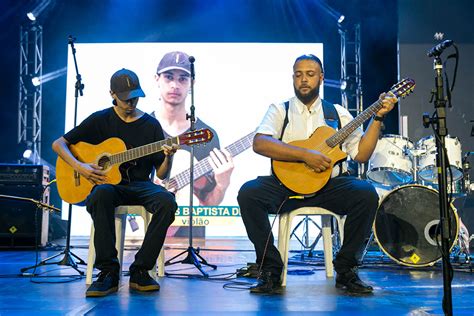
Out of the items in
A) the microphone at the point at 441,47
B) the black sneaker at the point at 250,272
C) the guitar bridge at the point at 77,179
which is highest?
the microphone at the point at 441,47

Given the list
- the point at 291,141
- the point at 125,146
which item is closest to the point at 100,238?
the point at 125,146

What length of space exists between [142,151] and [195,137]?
380mm

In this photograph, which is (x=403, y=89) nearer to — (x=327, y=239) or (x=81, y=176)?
(x=327, y=239)

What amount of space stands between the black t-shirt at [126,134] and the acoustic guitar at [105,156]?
0.06 m

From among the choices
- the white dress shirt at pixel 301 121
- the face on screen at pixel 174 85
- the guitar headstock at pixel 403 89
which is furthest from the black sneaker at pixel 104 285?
the face on screen at pixel 174 85

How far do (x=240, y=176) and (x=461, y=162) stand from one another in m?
Result: 3.03

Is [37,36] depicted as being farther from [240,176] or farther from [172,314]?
[172,314]

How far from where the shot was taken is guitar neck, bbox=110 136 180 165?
374 cm

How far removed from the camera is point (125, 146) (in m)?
3.87

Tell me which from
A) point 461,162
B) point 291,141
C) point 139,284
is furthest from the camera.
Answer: point 461,162

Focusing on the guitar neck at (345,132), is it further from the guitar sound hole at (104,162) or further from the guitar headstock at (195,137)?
the guitar sound hole at (104,162)

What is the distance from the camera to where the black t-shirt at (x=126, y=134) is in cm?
394

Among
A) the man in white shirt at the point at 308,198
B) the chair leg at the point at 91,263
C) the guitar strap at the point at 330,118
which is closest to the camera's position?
the man in white shirt at the point at 308,198

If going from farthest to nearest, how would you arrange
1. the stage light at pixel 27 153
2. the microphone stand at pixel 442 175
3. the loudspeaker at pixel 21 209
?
the stage light at pixel 27 153
the loudspeaker at pixel 21 209
the microphone stand at pixel 442 175
